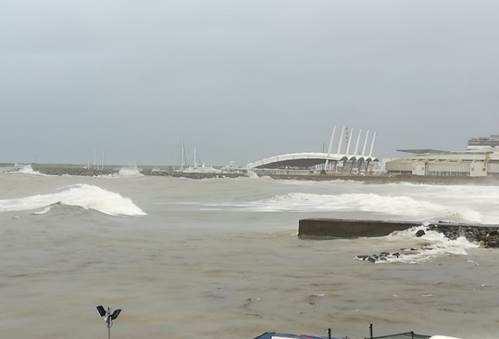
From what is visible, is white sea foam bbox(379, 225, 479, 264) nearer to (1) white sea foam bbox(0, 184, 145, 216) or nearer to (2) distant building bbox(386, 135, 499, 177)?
(1) white sea foam bbox(0, 184, 145, 216)

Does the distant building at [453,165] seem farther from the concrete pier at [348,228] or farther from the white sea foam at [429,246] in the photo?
the white sea foam at [429,246]

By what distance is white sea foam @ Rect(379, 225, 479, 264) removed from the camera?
17828 millimetres

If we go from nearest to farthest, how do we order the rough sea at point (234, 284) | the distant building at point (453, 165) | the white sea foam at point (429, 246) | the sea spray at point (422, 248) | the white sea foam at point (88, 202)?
the rough sea at point (234, 284) < the sea spray at point (422, 248) < the white sea foam at point (429, 246) < the white sea foam at point (88, 202) < the distant building at point (453, 165)

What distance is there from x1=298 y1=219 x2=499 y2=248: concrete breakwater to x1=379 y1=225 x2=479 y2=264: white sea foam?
225mm

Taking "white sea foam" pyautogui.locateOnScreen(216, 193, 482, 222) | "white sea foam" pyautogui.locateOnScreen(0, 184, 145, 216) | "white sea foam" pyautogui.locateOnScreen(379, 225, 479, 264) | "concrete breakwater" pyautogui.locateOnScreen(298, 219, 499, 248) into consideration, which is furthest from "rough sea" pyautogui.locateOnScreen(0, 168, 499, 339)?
"white sea foam" pyautogui.locateOnScreen(216, 193, 482, 222)

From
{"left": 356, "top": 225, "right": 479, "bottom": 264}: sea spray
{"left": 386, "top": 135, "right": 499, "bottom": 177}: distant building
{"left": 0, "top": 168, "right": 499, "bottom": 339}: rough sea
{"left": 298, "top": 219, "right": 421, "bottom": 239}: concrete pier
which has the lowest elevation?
{"left": 0, "top": 168, "right": 499, "bottom": 339}: rough sea

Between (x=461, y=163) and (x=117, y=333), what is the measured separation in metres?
152

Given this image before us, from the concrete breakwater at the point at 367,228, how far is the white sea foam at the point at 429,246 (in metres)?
0.22

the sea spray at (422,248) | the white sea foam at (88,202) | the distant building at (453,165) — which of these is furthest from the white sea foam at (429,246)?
the distant building at (453,165)

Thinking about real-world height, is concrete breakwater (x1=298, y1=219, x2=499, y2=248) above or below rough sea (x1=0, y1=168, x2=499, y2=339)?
above

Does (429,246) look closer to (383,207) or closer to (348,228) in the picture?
(348,228)

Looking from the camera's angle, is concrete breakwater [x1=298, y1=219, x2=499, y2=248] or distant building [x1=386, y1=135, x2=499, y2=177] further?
distant building [x1=386, y1=135, x2=499, y2=177]

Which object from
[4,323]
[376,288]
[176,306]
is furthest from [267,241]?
[4,323]

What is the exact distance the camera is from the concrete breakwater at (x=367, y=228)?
21.6 meters
